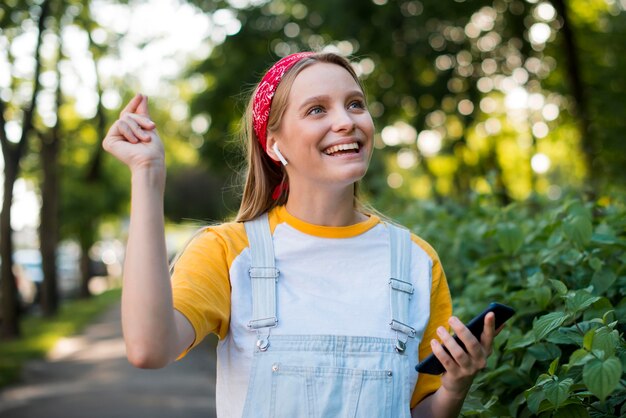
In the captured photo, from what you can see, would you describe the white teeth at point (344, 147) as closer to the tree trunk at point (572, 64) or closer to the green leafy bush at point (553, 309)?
the green leafy bush at point (553, 309)

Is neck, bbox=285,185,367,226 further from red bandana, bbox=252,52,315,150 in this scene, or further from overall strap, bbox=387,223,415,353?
red bandana, bbox=252,52,315,150

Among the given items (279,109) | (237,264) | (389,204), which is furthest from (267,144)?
(389,204)

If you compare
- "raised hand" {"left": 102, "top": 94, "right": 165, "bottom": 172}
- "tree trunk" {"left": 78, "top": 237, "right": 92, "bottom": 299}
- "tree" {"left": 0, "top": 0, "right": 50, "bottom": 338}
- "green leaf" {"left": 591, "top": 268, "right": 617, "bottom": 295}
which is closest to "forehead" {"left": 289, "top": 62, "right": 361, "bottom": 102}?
"raised hand" {"left": 102, "top": 94, "right": 165, "bottom": 172}

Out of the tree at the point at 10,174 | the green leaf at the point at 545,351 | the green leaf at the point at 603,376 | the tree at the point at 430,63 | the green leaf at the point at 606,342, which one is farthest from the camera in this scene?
the tree at the point at 10,174

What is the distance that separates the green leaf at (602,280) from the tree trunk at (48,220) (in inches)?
688

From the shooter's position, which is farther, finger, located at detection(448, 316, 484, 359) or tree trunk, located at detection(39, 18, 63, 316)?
tree trunk, located at detection(39, 18, 63, 316)

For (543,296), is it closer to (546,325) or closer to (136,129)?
(546,325)

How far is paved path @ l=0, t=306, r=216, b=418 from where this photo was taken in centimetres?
788

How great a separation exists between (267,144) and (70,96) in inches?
900

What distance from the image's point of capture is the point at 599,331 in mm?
2037

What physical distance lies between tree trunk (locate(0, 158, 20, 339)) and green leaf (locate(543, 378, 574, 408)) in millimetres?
12686

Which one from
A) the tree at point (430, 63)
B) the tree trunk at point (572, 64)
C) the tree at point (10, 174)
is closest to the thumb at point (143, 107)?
the tree at point (430, 63)

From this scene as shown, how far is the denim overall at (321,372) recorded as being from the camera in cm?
218

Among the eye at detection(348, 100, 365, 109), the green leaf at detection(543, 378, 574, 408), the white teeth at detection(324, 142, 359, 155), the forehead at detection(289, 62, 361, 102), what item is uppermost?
the forehead at detection(289, 62, 361, 102)
